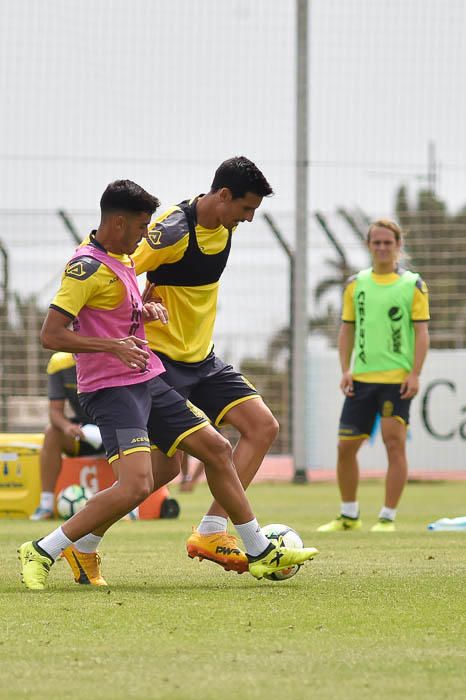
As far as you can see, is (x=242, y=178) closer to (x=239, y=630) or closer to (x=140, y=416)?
(x=140, y=416)

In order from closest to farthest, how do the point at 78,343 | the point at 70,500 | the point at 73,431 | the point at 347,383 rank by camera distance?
the point at 78,343, the point at 347,383, the point at 70,500, the point at 73,431

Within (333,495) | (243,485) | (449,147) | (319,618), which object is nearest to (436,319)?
(449,147)

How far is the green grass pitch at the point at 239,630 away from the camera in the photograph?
12.8ft

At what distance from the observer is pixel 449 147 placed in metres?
19.4

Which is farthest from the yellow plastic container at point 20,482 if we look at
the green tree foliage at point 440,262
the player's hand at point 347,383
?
the green tree foliage at point 440,262

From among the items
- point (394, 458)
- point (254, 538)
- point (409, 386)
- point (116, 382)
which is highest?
point (116, 382)

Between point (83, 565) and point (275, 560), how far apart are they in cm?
84

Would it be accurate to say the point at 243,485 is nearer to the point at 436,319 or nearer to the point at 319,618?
the point at 319,618

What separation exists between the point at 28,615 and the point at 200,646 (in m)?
1.00

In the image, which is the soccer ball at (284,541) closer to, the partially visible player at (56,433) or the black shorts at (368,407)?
the black shorts at (368,407)

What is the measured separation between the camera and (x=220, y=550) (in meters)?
6.78

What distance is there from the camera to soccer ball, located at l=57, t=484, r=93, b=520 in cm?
1135

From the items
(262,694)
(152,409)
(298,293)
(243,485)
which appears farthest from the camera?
(298,293)

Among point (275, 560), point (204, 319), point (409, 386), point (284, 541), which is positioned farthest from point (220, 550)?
point (409, 386)
